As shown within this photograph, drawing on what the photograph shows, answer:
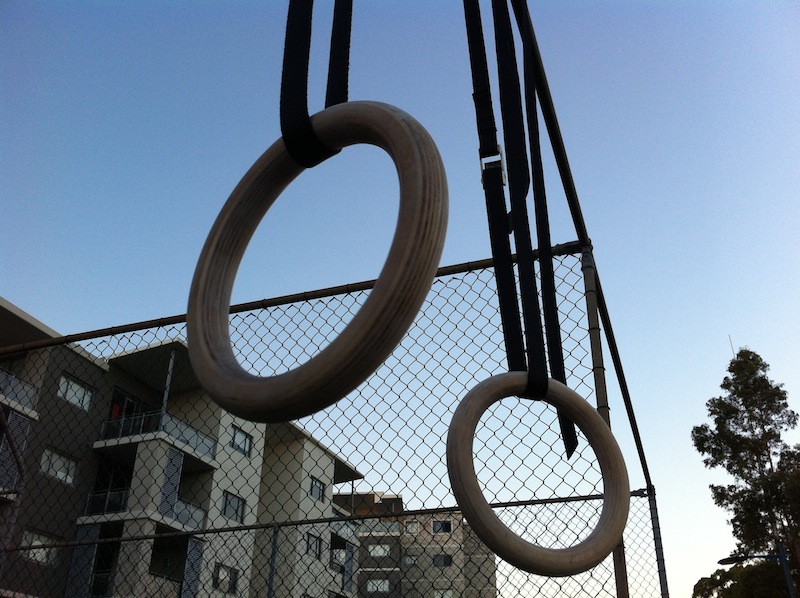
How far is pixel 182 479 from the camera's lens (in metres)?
21.1

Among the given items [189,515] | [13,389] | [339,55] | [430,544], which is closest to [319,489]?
[189,515]

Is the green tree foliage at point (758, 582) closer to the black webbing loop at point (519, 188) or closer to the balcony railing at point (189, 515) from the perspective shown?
the balcony railing at point (189, 515)

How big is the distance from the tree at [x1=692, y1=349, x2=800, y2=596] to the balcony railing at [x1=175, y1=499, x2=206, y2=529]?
13180 millimetres

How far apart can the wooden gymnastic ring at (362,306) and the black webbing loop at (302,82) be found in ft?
0.07

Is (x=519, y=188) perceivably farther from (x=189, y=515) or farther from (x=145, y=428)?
(x=145, y=428)

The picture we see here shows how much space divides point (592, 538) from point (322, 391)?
73cm

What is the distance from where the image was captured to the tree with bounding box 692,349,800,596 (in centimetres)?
1441

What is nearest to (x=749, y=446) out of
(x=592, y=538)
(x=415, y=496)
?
(x=415, y=496)

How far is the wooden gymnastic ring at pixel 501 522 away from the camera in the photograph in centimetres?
117

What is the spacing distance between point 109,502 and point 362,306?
64.2ft

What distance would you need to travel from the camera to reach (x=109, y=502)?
1798 centimetres

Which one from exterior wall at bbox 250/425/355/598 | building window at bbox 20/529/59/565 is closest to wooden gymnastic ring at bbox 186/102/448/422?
building window at bbox 20/529/59/565

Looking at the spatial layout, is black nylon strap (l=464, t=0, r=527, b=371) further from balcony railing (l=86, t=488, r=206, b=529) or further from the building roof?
balcony railing (l=86, t=488, r=206, b=529)

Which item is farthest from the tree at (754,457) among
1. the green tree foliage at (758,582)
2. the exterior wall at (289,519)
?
the exterior wall at (289,519)
